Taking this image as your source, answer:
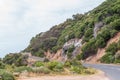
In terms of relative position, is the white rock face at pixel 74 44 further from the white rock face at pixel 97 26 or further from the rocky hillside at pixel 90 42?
the white rock face at pixel 97 26

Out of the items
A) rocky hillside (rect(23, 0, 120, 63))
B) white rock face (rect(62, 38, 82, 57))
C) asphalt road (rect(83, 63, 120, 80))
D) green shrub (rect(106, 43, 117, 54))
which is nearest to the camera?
asphalt road (rect(83, 63, 120, 80))

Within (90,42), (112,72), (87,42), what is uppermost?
(87,42)

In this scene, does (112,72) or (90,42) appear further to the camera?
(90,42)

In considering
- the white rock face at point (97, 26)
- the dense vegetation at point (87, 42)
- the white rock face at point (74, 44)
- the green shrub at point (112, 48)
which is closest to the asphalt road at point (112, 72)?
the dense vegetation at point (87, 42)

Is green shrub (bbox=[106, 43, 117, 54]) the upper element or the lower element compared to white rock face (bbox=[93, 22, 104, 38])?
lower

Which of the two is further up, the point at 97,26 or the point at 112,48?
the point at 97,26

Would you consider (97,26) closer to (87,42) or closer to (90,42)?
(87,42)

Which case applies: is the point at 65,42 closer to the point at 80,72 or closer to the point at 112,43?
the point at 112,43

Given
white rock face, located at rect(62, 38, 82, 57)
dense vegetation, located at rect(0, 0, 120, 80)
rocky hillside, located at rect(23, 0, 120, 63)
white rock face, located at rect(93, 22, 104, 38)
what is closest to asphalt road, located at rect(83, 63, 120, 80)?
dense vegetation, located at rect(0, 0, 120, 80)

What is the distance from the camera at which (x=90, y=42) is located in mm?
87000

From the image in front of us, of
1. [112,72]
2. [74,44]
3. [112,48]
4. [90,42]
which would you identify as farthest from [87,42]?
[112,72]

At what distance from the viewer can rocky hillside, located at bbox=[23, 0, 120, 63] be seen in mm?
77875

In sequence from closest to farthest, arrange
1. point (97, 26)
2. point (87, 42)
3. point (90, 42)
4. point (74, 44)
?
point (90, 42)
point (87, 42)
point (97, 26)
point (74, 44)

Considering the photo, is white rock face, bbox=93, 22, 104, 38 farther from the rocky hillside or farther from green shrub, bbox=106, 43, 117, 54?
green shrub, bbox=106, 43, 117, 54
